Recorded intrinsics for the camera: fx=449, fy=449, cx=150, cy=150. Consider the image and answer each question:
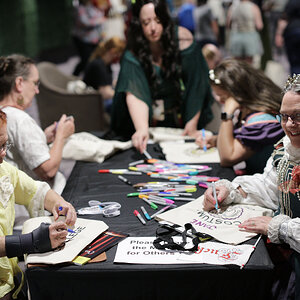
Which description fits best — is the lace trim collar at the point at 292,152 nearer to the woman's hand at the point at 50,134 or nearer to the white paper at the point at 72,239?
the white paper at the point at 72,239

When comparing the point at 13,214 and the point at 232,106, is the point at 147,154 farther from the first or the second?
the point at 13,214

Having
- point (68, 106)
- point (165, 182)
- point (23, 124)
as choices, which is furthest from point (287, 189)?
point (68, 106)

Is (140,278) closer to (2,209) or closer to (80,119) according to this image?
(2,209)

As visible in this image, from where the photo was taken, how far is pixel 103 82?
15.4 ft

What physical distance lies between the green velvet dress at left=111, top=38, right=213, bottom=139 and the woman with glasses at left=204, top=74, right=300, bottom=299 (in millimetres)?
1275

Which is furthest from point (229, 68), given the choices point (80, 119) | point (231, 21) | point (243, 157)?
point (231, 21)

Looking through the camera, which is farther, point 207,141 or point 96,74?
point 96,74

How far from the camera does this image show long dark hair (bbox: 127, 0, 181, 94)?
9.43 ft

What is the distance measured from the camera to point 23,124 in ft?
7.28

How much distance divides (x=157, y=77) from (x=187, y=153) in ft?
2.28

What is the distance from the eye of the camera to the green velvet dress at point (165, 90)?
2.99 metres

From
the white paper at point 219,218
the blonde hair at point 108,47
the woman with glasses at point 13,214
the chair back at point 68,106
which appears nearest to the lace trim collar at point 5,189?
the woman with glasses at point 13,214

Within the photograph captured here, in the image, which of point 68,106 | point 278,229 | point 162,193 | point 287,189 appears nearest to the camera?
point 278,229

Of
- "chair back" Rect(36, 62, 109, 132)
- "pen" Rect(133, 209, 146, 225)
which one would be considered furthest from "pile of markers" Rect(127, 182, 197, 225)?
"chair back" Rect(36, 62, 109, 132)
